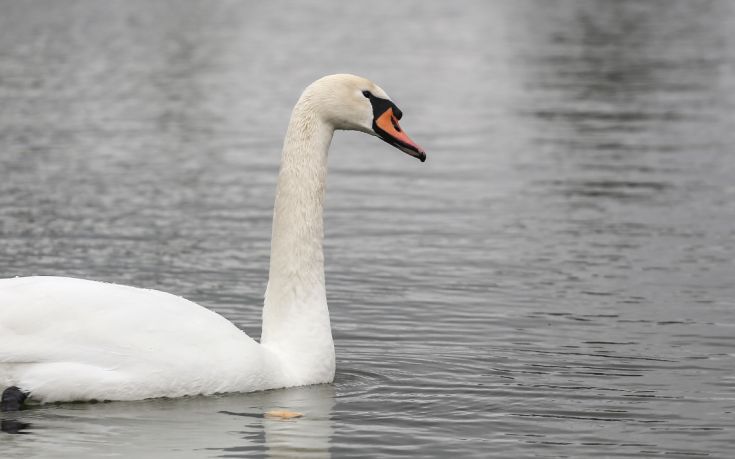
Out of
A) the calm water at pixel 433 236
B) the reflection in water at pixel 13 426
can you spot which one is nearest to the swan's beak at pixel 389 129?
the calm water at pixel 433 236

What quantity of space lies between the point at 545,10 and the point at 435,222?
46.5m

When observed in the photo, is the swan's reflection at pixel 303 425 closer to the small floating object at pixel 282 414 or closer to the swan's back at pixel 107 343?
the small floating object at pixel 282 414

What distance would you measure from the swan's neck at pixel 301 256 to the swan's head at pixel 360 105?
0.35ft

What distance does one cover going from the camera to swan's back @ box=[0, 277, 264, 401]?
8.99 m

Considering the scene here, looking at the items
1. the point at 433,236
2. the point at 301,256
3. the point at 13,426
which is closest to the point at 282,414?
the point at 301,256

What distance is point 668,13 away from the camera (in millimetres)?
59031

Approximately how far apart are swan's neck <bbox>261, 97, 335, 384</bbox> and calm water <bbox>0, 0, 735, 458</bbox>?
0.32 meters

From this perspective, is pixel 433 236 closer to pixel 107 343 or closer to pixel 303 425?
pixel 303 425

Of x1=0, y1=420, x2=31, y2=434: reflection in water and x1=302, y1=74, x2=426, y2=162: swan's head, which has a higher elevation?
x1=302, y1=74, x2=426, y2=162: swan's head

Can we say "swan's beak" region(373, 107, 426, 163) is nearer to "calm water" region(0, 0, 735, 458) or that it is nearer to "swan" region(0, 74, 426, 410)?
"swan" region(0, 74, 426, 410)

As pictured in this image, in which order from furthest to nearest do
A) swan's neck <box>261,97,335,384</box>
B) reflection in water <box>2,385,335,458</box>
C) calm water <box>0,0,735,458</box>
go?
swan's neck <box>261,97,335,384</box>, calm water <box>0,0,735,458</box>, reflection in water <box>2,385,335,458</box>

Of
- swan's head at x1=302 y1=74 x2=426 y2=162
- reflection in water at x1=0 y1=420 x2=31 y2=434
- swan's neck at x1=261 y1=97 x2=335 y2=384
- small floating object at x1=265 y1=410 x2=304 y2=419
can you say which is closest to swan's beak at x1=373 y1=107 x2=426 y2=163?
swan's head at x1=302 y1=74 x2=426 y2=162

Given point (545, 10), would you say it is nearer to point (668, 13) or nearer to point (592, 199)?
point (668, 13)

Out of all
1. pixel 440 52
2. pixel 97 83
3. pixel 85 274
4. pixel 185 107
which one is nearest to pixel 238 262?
pixel 85 274
